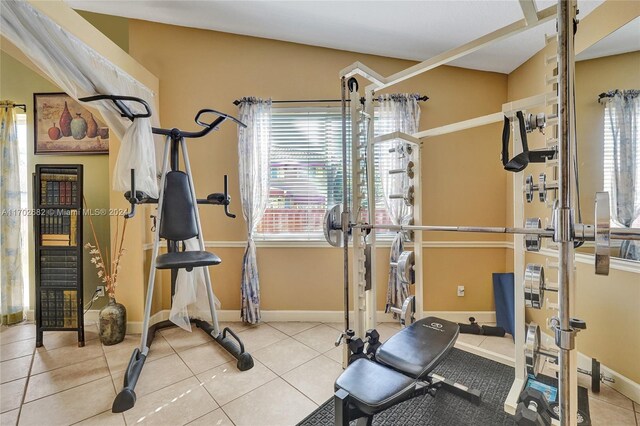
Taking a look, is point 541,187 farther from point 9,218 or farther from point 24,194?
point 24,194

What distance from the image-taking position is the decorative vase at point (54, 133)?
2.75 meters

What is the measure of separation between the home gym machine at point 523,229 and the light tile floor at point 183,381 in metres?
0.39

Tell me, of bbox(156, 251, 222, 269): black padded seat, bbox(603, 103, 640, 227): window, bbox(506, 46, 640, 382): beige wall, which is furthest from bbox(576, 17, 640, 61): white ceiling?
bbox(156, 251, 222, 269): black padded seat

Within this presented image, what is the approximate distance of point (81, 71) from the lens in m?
1.75

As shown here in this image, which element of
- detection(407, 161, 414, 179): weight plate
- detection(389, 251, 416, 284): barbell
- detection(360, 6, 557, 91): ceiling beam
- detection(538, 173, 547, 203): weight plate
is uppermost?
detection(360, 6, 557, 91): ceiling beam

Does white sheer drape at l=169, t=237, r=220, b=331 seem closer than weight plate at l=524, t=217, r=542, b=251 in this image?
No

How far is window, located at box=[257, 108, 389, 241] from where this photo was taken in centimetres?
282

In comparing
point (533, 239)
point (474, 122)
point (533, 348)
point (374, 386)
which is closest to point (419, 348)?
point (374, 386)

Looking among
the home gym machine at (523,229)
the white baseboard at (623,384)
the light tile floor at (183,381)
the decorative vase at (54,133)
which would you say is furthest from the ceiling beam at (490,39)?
the decorative vase at (54,133)

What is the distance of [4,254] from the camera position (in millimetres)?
2674

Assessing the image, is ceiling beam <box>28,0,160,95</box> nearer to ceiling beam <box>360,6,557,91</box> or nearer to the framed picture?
the framed picture

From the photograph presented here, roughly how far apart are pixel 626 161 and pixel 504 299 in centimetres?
149

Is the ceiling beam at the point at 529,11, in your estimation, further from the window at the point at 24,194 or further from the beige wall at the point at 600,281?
the window at the point at 24,194

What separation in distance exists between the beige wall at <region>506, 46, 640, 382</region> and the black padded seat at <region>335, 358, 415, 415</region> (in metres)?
1.70
